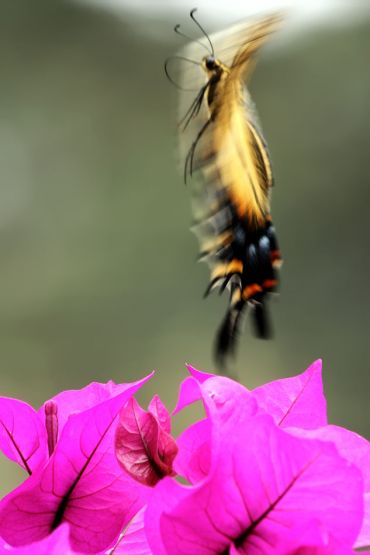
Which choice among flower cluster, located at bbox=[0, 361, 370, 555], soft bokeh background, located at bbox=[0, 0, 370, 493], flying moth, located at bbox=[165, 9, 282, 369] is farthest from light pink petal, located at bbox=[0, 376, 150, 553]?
soft bokeh background, located at bbox=[0, 0, 370, 493]

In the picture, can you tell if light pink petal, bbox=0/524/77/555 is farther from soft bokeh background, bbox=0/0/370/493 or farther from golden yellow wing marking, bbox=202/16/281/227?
soft bokeh background, bbox=0/0/370/493

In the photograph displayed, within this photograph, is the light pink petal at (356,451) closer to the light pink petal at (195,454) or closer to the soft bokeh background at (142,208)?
the light pink petal at (195,454)

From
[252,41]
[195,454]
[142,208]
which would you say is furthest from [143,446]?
[142,208]

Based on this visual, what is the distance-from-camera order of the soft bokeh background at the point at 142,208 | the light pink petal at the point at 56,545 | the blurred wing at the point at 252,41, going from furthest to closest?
1. the soft bokeh background at the point at 142,208
2. the blurred wing at the point at 252,41
3. the light pink petal at the point at 56,545

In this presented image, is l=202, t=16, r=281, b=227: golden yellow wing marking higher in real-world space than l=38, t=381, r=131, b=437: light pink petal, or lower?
higher

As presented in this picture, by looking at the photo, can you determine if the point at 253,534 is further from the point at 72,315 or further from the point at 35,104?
the point at 35,104

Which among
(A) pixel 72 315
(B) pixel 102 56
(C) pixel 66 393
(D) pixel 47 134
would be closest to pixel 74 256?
(A) pixel 72 315

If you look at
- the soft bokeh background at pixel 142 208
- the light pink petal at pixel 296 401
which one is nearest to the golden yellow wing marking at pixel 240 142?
the light pink petal at pixel 296 401
